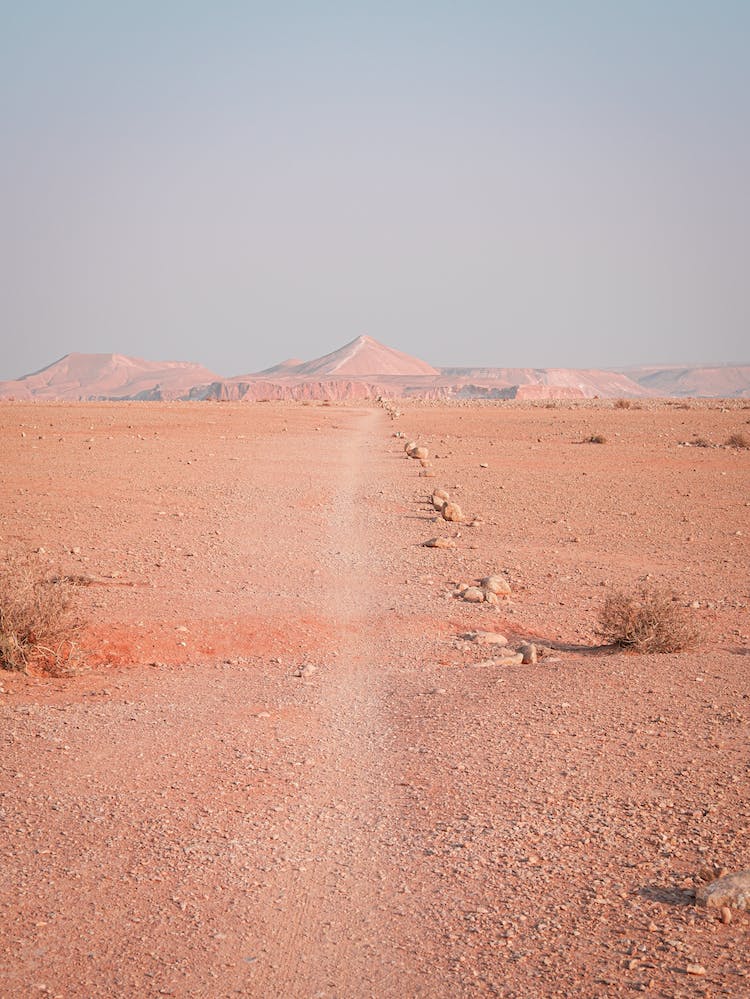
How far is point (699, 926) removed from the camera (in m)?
3.69

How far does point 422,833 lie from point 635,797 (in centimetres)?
113

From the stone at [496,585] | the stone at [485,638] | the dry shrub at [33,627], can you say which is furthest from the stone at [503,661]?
the dry shrub at [33,627]

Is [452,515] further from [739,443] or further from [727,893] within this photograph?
[739,443]

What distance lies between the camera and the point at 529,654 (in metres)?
7.46

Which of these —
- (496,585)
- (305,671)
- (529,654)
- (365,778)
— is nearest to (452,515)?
(496,585)

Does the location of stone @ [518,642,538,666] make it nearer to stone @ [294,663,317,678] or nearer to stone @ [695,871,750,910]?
stone @ [294,663,317,678]

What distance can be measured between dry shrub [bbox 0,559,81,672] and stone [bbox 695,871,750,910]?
4.82 meters

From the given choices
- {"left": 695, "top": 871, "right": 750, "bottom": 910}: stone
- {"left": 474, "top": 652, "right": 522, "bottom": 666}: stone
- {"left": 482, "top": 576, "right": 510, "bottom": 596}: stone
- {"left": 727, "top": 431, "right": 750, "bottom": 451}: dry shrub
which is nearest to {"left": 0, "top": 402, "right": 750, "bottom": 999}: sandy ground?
{"left": 695, "top": 871, "right": 750, "bottom": 910}: stone

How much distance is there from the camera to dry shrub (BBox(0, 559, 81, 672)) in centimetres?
705

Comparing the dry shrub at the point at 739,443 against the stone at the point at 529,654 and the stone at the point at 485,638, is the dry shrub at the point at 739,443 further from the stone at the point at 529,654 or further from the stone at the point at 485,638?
the stone at the point at 529,654

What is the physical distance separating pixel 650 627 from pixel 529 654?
3.51 ft

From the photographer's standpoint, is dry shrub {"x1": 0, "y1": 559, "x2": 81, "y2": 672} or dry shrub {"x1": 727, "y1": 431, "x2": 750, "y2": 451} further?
dry shrub {"x1": 727, "y1": 431, "x2": 750, "y2": 451}

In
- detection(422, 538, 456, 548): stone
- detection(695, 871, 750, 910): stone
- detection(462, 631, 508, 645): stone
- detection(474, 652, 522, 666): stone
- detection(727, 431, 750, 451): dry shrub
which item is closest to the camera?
detection(695, 871, 750, 910): stone

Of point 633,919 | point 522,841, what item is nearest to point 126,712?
point 522,841
